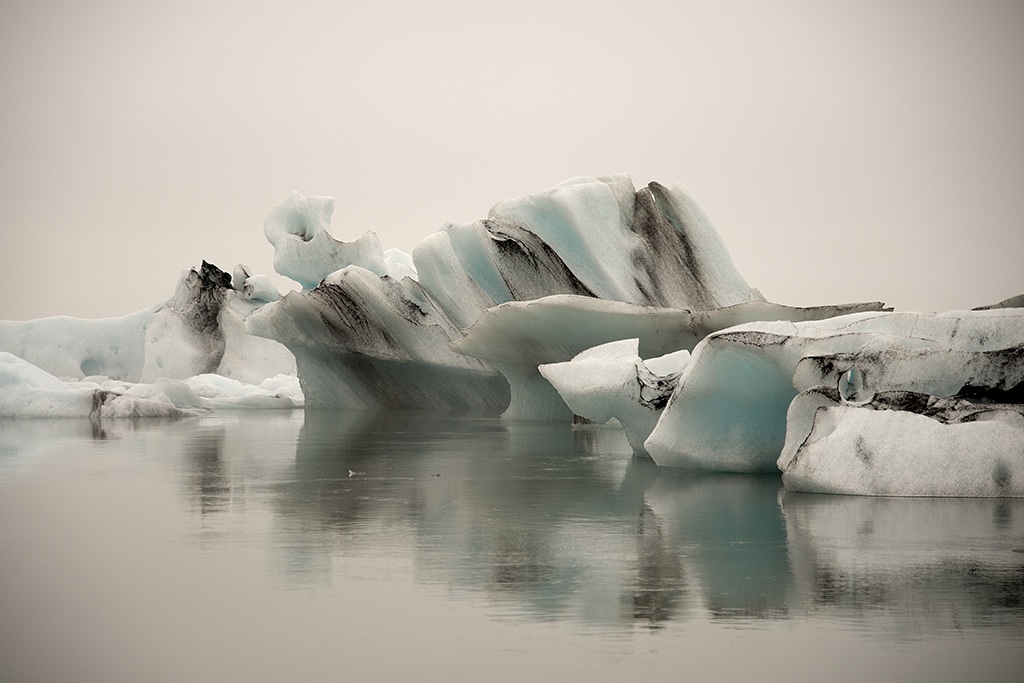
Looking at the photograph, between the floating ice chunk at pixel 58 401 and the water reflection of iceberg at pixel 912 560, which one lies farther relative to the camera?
the floating ice chunk at pixel 58 401

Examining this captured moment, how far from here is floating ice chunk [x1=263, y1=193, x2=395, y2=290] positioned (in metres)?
17.7

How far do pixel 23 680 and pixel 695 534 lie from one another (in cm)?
207

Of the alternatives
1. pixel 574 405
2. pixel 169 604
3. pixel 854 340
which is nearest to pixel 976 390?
pixel 854 340

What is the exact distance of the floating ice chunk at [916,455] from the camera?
13.9 feet

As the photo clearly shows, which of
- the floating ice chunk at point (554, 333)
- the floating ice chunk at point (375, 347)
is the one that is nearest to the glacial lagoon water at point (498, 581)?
the floating ice chunk at point (554, 333)

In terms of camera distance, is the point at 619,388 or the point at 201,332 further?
the point at 201,332

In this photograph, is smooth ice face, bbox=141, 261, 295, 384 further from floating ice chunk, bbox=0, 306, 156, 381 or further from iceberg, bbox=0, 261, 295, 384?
floating ice chunk, bbox=0, 306, 156, 381

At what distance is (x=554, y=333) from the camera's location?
10273 mm

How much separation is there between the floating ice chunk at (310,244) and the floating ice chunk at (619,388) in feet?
36.6

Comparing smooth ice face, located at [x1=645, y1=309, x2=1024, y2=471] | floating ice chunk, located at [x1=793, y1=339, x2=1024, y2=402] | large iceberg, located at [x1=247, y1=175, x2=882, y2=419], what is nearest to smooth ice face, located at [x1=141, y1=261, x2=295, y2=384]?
large iceberg, located at [x1=247, y1=175, x2=882, y2=419]

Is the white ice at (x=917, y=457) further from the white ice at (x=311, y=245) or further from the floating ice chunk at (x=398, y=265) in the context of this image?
the white ice at (x=311, y=245)

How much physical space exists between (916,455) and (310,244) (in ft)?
48.5

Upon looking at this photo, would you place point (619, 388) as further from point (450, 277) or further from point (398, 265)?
point (398, 265)

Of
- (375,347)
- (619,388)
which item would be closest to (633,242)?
(375,347)
